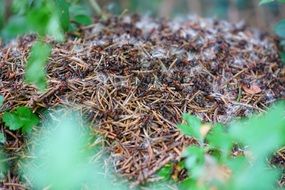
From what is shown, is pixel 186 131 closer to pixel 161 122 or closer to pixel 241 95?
pixel 161 122

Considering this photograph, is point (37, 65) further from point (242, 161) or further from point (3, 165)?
point (242, 161)

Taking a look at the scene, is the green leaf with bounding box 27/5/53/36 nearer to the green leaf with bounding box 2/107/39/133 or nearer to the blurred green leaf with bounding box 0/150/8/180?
the green leaf with bounding box 2/107/39/133

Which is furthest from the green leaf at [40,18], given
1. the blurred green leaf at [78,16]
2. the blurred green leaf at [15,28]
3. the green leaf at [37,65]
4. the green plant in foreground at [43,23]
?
the blurred green leaf at [15,28]

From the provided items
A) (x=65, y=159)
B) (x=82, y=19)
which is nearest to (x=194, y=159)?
(x=65, y=159)

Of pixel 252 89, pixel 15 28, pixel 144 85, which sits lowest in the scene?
pixel 252 89

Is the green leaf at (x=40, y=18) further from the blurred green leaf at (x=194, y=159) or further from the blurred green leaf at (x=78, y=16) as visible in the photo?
the blurred green leaf at (x=194, y=159)

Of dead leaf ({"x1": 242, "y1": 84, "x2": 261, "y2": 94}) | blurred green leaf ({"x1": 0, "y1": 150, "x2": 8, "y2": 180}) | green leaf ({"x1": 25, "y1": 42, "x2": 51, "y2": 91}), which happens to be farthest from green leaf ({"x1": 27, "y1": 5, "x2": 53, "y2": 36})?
dead leaf ({"x1": 242, "y1": 84, "x2": 261, "y2": 94})
